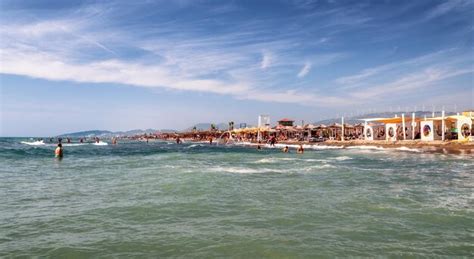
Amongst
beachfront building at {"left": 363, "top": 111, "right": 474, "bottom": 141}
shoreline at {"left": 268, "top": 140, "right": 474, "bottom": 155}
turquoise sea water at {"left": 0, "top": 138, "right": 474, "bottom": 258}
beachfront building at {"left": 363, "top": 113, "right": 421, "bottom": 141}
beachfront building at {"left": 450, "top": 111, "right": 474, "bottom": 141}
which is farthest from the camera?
beachfront building at {"left": 363, "top": 113, "right": 421, "bottom": 141}

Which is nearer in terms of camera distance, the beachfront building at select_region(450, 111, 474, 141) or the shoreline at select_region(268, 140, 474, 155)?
the shoreline at select_region(268, 140, 474, 155)

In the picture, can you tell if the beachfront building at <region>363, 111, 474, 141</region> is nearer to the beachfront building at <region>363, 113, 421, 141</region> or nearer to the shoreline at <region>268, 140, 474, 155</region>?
the beachfront building at <region>363, 113, 421, 141</region>

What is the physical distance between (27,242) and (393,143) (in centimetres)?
4709

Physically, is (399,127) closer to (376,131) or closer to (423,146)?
(376,131)

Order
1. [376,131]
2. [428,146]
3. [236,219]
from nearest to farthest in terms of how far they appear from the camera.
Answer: [236,219] < [428,146] < [376,131]

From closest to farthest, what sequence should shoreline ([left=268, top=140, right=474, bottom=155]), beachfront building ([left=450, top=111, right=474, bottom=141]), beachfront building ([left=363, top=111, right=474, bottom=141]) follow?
shoreline ([left=268, top=140, right=474, bottom=155]), beachfront building ([left=450, top=111, right=474, bottom=141]), beachfront building ([left=363, top=111, right=474, bottom=141])

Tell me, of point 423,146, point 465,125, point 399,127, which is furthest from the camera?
point 399,127

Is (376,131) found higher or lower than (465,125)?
lower

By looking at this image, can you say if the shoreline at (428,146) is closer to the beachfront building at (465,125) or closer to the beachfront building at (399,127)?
the beachfront building at (465,125)

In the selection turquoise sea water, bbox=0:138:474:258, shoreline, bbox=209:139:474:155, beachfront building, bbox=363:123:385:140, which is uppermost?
beachfront building, bbox=363:123:385:140

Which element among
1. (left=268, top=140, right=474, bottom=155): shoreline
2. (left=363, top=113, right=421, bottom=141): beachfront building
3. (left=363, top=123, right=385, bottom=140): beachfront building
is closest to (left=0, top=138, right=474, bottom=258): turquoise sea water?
(left=268, top=140, right=474, bottom=155): shoreline

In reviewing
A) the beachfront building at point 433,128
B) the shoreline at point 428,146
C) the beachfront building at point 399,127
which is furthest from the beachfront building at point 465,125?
the beachfront building at point 399,127

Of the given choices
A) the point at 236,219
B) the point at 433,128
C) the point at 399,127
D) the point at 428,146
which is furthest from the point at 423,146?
the point at 236,219

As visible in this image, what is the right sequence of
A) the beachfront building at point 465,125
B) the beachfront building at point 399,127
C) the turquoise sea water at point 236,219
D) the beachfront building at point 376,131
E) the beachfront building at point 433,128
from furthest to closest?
the beachfront building at point 376,131 → the beachfront building at point 399,127 → the beachfront building at point 433,128 → the beachfront building at point 465,125 → the turquoise sea water at point 236,219
